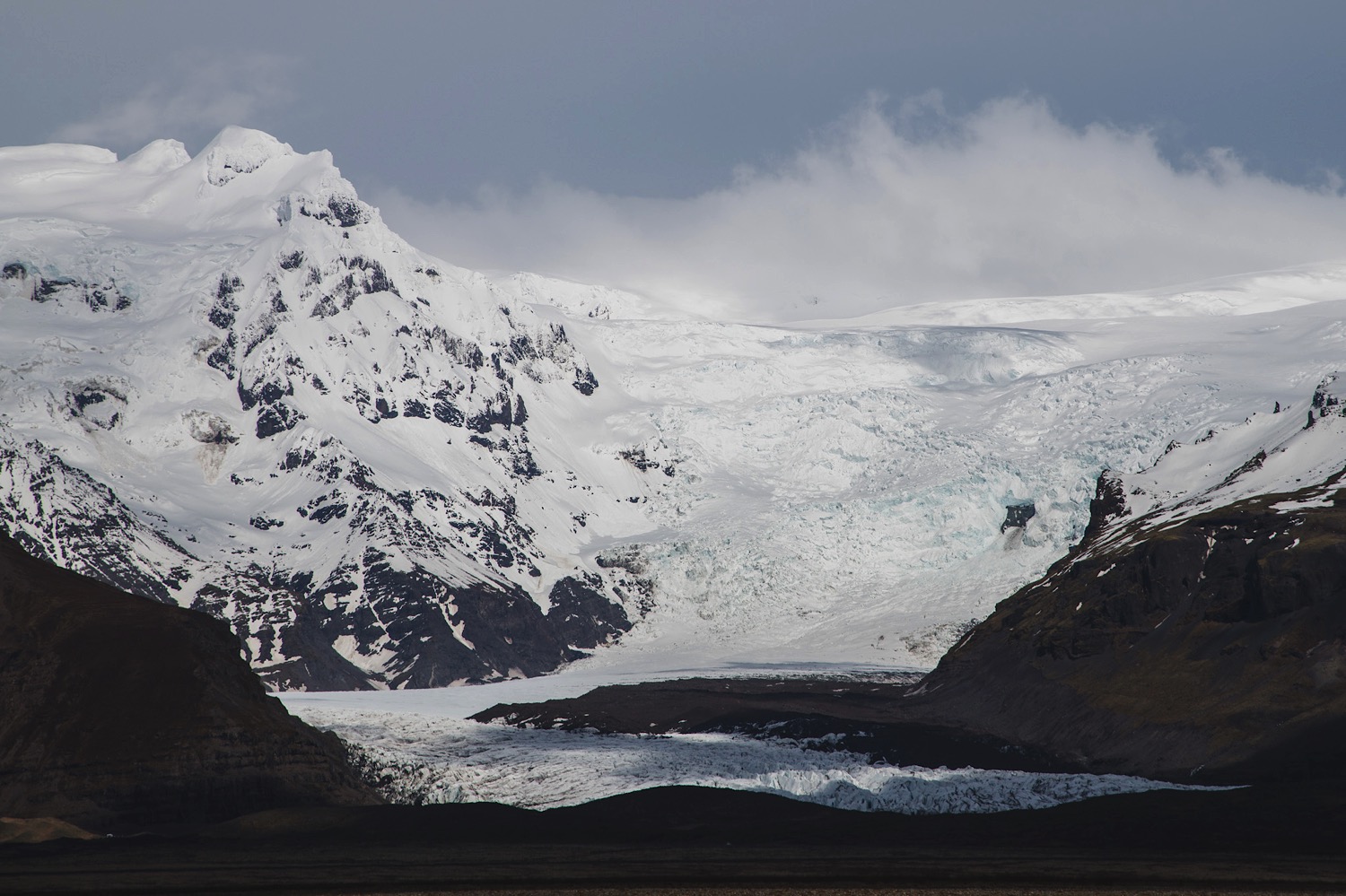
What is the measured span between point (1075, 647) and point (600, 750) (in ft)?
199

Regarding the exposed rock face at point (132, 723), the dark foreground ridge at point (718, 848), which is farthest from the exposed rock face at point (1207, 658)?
the exposed rock face at point (132, 723)

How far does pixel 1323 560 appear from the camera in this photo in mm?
163000

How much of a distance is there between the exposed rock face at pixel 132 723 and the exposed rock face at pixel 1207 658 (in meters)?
74.4

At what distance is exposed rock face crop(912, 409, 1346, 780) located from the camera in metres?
142

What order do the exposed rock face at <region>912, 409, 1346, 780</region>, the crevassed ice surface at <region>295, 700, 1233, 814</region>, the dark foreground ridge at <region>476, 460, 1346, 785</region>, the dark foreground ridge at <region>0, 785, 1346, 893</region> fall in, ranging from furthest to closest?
the dark foreground ridge at <region>476, 460, 1346, 785</region> → the exposed rock face at <region>912, 409, 1346, 780</region> → the crevassed ice surface at <region>295, 700, 1233, 814</region> → the dark foreground ridge at <region>0, 785, 1346, 893</region>

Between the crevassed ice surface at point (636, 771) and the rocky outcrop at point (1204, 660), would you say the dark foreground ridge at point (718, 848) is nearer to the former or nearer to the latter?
the crevassed ice surface at point (636, 771)

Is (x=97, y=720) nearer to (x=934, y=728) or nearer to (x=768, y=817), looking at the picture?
(x=768, y=817)

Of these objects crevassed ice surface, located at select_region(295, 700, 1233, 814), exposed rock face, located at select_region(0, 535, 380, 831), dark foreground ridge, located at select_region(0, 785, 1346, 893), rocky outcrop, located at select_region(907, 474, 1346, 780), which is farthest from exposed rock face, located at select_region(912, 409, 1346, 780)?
exposed rock face, located at select_region(0, 535, 380, 831)

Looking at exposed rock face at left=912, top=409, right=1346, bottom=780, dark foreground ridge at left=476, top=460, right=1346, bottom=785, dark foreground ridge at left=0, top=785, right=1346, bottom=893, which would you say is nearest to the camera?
dark foreground ridge at left=0, top=785, right=1346, bottom=893

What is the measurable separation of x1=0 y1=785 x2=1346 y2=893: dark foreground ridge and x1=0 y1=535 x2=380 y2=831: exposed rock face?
14.6 ft

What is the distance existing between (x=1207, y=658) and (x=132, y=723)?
343 feet

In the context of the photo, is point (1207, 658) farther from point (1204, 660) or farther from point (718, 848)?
point (718, 848)

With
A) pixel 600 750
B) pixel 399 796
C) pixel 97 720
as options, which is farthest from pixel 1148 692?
pixel 97 720

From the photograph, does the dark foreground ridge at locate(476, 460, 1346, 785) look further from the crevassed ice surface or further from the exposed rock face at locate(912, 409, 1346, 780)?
the crevassed ice surface
